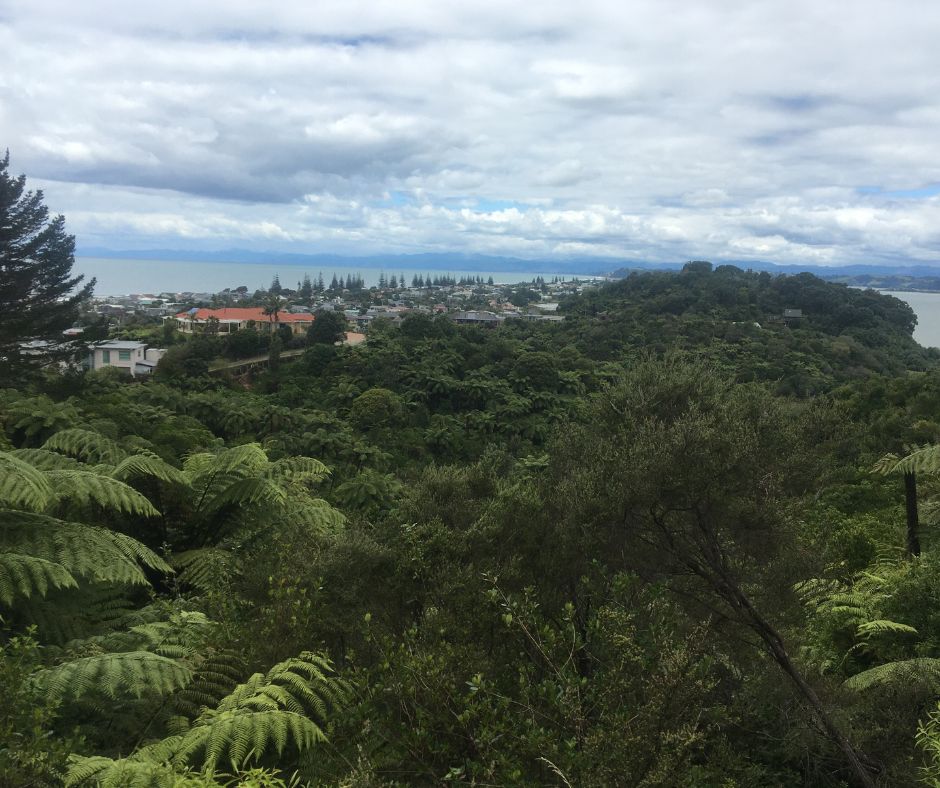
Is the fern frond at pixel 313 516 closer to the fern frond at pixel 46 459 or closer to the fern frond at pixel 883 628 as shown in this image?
the fern frond at pixel 46 459

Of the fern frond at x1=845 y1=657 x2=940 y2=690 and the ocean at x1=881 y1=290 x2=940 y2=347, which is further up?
the ocean at x1=881 y1=290 x2=940 y2=347

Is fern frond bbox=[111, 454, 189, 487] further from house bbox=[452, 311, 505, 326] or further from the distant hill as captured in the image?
house bbox=[452, 311, 505, 326]

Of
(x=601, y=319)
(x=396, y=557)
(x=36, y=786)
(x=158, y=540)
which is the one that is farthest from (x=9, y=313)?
(x=601, y=319)

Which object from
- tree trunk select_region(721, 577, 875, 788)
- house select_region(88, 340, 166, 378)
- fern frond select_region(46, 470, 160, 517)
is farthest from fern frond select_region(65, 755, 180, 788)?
house select_region(88, 340, 166, 378)

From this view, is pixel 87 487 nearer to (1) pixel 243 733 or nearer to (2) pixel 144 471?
(2) pixel 144 471

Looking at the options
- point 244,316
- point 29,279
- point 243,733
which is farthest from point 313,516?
point 244,316

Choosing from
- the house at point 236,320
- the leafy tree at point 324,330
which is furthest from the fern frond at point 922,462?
the house at point 236,320

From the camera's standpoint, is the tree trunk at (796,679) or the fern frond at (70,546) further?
the fern frond at (70,546)
